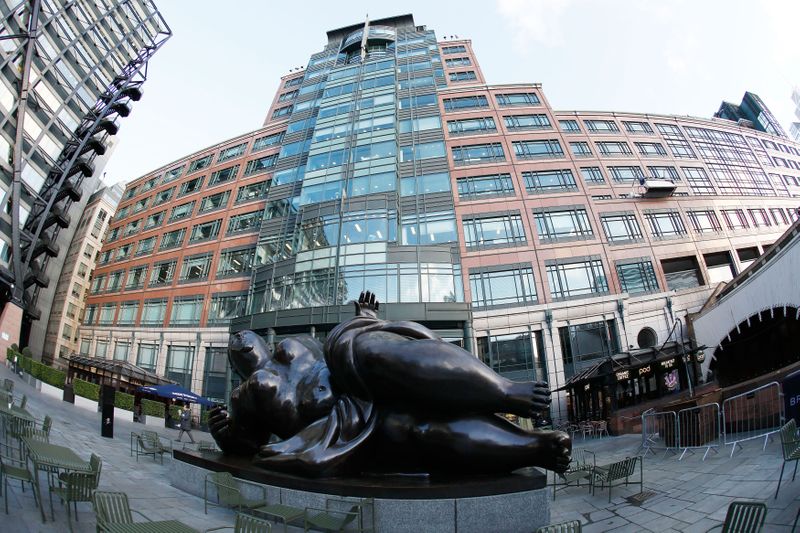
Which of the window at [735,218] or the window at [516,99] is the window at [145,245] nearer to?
the window at [516,99]

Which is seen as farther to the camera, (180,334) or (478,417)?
(180,334)

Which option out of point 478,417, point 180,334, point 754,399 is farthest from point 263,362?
point 180,334

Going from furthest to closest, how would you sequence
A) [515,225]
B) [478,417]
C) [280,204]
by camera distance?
[280,204], [515,225], [478,417]

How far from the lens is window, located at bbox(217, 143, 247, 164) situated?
1714 inches

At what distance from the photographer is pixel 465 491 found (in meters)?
4.69

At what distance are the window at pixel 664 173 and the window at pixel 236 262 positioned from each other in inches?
1494

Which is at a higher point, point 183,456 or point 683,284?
point 683,284

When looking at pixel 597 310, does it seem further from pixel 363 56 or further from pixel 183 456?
pixel 363 56

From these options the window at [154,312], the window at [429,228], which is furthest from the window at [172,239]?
the window at [429,228]

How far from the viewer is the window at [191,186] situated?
44.2 meters

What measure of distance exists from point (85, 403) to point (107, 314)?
2621 centimetres

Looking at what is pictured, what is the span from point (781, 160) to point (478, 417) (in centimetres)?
6650

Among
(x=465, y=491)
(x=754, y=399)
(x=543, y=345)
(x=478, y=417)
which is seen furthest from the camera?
(x=543, y=345)

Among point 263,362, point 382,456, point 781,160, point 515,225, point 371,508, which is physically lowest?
point 371,508
